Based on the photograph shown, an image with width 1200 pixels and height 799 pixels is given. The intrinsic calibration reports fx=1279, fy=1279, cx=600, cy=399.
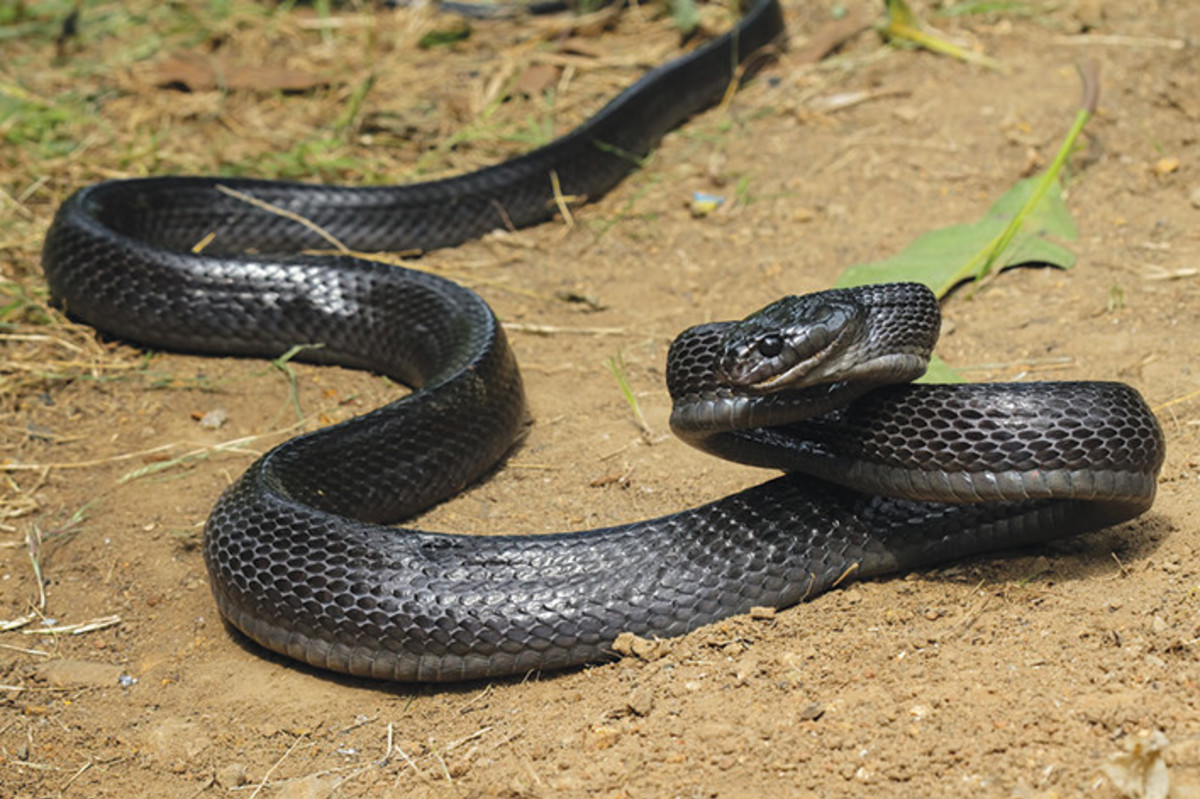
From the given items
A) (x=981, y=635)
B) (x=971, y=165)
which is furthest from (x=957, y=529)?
(x=971, y=165)

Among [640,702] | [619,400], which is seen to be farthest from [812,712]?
[619,400]

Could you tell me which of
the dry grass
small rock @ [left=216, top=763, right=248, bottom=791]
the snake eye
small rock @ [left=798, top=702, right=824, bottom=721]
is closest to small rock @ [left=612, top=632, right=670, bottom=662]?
small rock @ [left=798, top=702, right=824, bottom=721]

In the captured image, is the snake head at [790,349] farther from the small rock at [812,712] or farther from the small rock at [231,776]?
the small rock at [231,776]

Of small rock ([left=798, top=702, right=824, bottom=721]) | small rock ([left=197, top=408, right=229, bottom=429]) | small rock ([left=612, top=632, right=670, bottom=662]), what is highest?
small rock ([left=798, top=702, right=824, bottom=721])

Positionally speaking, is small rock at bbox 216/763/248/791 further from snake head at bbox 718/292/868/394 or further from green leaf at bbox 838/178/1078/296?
green leaf at bbox 838/178/1078/296

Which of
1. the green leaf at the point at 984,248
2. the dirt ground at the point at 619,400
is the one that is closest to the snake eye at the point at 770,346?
the dirt ground at the point at 619,400

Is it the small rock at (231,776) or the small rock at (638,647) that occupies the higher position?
the small rock at (638,647)

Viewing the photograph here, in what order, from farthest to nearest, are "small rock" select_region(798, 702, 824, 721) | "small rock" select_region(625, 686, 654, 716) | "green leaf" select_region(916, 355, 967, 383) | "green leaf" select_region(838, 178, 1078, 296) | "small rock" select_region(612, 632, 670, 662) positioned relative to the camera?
1. "green leaf" select_region(838, 178, 1078, 296)
2. "green leaf" select_region(916, 355, 967, 383)
3. "small rock" select_region(612, 632, 670, 662)
4. "small rock" select_region(625, 686, 654, 716)
5. "small rock" select_region(798, 702, 824, 721)

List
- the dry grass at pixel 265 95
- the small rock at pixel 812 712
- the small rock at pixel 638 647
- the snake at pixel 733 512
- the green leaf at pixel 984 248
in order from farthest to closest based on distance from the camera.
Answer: the dry grass at pixel 265 95, the green leaf at pixel 984 248, the small rock at pixel 638 647, the snake at pixel 733 512, the small rock at pixel 812 712
